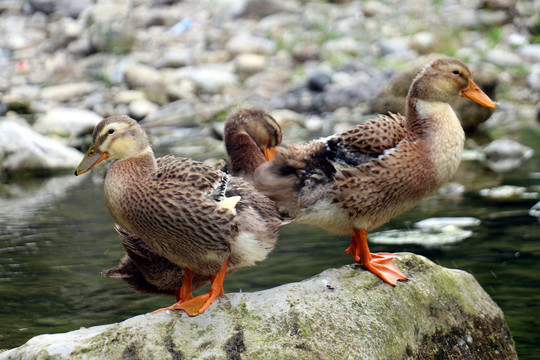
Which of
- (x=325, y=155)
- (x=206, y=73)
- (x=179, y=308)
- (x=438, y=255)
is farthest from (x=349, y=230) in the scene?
(x=206, y=73)

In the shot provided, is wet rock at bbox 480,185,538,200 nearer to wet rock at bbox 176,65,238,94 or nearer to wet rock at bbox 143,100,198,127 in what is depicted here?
wet rock at bbox 143,100,198,127

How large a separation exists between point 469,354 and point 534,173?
6673 mm

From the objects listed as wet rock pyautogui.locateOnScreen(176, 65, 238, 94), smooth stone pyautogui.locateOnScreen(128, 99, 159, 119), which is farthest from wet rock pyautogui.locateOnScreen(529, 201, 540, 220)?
wet rock pyautogui.locateOnScreen(176, 65, 238, 94)

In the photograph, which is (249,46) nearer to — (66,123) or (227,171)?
(66,123)

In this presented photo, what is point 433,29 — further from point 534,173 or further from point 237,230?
point 237,230

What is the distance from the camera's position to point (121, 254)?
7.61 meters

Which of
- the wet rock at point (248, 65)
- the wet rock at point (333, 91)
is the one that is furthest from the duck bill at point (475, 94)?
the wet rock at point (248, 65)

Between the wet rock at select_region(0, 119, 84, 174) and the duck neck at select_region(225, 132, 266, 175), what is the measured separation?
336 inches

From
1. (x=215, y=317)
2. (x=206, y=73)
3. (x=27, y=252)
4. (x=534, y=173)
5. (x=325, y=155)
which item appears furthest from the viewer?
(x=206, y=73)

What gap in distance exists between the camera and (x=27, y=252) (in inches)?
309

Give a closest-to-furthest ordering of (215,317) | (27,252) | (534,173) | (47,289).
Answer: (215,317), (47,289), (27,252), (534,173)

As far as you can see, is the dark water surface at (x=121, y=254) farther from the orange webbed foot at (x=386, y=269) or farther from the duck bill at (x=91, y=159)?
the duck bill at (x=91, y=159)

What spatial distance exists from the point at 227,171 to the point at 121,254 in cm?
251

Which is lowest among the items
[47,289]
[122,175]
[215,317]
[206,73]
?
[206,73]
